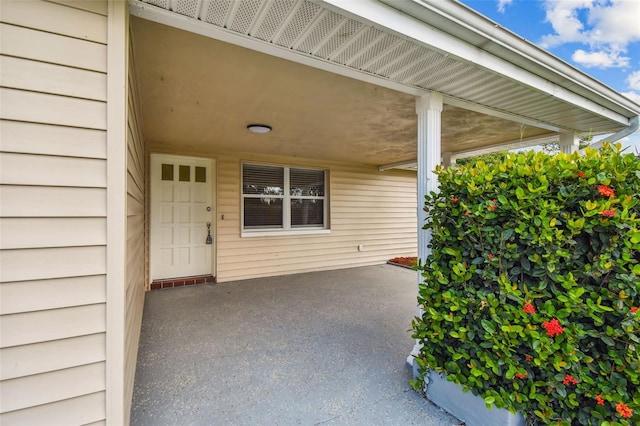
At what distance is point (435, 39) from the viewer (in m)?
1.68

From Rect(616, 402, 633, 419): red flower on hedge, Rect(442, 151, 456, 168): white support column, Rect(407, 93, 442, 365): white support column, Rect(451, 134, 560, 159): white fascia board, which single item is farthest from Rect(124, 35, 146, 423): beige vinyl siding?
Rect(442, 151, 456, 168): white support column

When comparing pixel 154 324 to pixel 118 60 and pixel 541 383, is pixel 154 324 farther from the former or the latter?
pixel 541 383

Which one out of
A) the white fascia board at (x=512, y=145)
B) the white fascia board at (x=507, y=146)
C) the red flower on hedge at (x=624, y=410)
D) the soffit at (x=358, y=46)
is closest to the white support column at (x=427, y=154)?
the soffit at (x=358, y=46)

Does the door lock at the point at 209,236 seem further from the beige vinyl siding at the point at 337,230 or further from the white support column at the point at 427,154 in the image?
the white support column at the point at 427,154

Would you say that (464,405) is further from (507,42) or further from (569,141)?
(569,141)

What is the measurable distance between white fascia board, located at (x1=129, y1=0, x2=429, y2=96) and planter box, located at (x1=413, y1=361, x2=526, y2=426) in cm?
211

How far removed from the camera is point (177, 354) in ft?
8.27

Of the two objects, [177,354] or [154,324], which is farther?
[154,324]

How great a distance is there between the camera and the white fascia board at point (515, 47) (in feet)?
5.26

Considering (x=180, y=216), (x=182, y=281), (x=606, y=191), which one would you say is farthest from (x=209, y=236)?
(x=606, y=191)

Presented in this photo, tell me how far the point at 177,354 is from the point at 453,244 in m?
2.43

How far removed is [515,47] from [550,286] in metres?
1.55

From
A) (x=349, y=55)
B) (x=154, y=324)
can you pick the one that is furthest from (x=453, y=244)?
(x=154, y=324)

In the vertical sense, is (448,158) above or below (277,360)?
above
